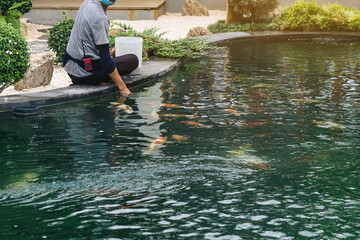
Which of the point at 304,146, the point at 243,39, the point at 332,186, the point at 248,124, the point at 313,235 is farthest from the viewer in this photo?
the point at 243,39

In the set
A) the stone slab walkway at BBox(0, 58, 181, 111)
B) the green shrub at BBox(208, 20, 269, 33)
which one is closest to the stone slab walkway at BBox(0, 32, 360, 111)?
the stone slab walkway at BBox(0, 58, 181, 111)

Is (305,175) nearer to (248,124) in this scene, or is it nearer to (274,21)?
(248,124)

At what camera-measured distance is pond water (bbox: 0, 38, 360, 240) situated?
3.96 meters

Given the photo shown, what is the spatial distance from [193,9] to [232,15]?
2.55 meters

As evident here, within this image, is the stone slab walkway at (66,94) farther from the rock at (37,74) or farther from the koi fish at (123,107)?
the rock at (37,74)

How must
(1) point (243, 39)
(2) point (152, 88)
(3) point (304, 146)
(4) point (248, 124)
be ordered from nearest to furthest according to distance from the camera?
(3) point (304, 146)
(4) point (248, 124)
(2) point (152, 88)
(1) point (243, 39)

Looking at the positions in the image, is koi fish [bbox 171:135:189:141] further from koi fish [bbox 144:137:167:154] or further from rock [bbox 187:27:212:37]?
rock [bbox 187:27:212:37]

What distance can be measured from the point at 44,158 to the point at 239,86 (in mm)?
4502

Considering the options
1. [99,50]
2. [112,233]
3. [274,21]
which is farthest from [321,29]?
[112,233]

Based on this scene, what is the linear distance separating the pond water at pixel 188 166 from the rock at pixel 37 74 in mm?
1226

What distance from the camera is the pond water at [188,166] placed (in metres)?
3.96

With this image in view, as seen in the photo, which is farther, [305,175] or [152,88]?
[152,88]

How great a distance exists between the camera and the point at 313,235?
380 centimetres

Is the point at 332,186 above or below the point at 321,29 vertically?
below
